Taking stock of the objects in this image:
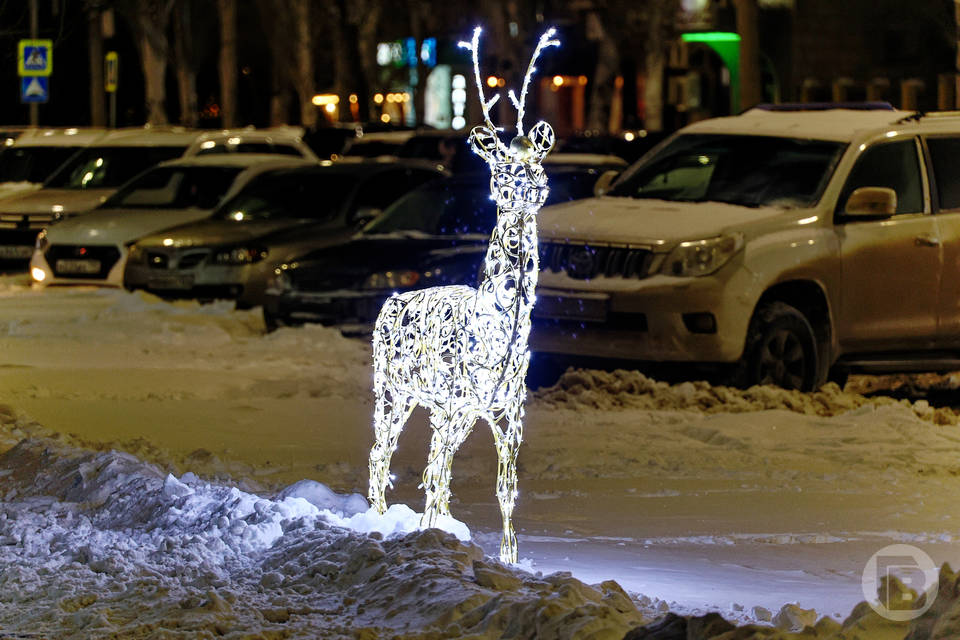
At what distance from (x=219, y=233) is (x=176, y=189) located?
3.03 meters

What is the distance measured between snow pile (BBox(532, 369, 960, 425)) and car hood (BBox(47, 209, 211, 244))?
24.8ft

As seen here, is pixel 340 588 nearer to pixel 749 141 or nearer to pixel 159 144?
pixel 749 141

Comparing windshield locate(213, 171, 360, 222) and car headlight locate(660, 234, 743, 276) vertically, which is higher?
windshield locate(213, 171, 360, 222)

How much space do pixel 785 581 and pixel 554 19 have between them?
49.1 meters

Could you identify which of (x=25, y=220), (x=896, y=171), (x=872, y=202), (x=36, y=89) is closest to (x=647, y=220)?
(x=872, y=202)

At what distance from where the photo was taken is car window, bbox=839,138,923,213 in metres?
11.0

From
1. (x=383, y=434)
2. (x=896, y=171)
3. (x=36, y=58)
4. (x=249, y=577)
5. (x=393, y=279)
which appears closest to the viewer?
(x=249, y=577)

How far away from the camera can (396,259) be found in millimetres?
13344

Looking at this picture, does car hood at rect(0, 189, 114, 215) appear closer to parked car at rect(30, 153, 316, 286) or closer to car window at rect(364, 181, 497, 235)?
parked car at rect(30, 153, 316, 286)

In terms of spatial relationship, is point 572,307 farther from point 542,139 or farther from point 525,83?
point 525,83

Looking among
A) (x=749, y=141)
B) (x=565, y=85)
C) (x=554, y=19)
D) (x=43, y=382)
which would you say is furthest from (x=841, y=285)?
(x=565, y=85)

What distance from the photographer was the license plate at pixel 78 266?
17.2 m

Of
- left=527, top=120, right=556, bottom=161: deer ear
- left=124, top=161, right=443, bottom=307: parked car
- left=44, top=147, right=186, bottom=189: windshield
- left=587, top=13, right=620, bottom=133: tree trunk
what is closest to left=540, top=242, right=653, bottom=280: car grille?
left=527, top=120, right=556, bottom=161: deer ear

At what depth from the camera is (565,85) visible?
209 feet
